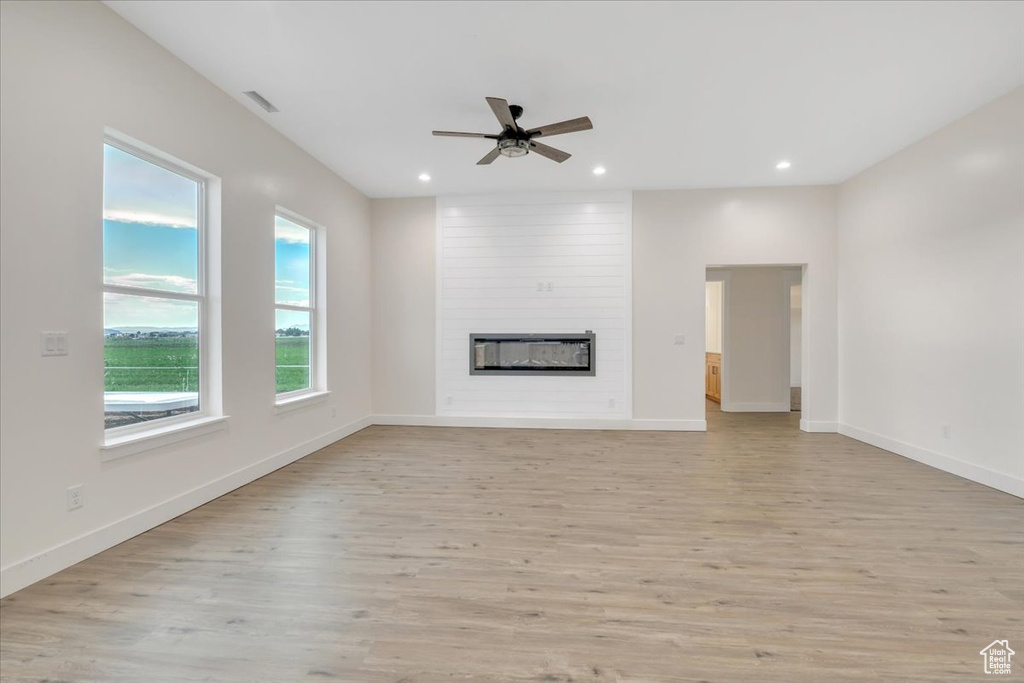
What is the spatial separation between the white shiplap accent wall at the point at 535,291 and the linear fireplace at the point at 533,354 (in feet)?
0.30

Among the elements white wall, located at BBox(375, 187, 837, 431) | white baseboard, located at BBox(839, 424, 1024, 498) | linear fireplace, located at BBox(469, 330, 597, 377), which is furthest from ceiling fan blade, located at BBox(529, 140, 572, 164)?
white baseboard, located at BBox(839, 424, 1024, 498)

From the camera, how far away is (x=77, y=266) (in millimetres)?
2273

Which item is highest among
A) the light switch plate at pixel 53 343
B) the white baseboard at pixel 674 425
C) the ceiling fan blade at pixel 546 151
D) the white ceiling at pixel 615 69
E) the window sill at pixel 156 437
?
the white ceiling at pixel 615 69

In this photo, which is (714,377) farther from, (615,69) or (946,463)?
(615,69)

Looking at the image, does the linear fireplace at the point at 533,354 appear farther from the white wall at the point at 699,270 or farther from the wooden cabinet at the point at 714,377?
the wooden cabinet at the point at 714,377

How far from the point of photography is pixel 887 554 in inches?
91.0

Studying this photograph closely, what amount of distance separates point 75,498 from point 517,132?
11.2 feet

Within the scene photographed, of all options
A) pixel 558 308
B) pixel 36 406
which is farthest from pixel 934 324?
pixel 36 406

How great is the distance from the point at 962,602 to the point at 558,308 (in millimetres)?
4250

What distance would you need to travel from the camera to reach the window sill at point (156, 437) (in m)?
2.44

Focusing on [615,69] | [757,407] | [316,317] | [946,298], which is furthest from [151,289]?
[757,407]

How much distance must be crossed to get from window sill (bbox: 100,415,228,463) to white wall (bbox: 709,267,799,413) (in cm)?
678

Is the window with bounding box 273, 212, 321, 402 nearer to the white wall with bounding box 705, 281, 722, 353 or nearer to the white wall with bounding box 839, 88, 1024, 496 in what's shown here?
the white wall with bounding box 839, 88, 1024, 496

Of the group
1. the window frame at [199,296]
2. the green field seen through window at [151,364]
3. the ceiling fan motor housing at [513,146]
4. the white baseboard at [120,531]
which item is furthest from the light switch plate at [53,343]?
the ceiling fan motor housing at [513,146]
